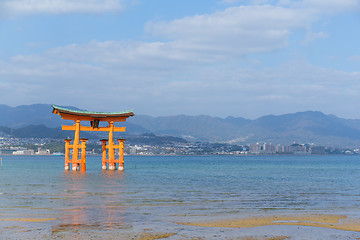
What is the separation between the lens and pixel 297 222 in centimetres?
1859

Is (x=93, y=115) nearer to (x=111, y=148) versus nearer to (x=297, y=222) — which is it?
(x=111, y=148)

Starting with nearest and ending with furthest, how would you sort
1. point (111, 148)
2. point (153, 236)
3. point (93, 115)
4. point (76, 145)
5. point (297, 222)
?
1. point (153, 236)
2. point (297, 222)
3. point (76, 145)
4. point (93, 115)
5. point (111, 148)

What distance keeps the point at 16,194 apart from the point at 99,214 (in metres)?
12.1

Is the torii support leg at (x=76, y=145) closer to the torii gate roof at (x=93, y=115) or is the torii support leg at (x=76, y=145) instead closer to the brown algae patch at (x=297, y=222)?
the torii gate roof at (x=93, y=115)

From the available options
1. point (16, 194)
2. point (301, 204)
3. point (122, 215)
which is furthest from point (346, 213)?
point (16, 194)

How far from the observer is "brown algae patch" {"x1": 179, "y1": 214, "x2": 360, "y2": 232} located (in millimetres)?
17703

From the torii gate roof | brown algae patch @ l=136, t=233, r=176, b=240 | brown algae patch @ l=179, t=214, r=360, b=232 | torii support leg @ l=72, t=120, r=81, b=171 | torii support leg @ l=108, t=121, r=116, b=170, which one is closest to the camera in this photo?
brown algae patch @ l=136, t=233, r=176, b=240

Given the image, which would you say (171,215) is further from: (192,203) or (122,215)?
(192,203)

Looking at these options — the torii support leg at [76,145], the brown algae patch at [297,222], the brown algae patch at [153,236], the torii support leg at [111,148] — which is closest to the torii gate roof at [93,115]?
the torii support leg at [76,145]

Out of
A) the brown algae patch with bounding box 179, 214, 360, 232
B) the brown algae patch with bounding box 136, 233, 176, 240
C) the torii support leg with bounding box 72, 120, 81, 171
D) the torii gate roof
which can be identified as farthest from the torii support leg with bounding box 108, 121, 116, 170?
the brown algae patch with bounding box 136, 233, 176, 240

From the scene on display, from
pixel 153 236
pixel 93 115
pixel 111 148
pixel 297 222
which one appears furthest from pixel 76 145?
pixel 153 236

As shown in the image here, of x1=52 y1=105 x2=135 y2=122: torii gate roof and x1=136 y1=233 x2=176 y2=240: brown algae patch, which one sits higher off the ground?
x1=52 y1=105 x2=135 y2=122: torii gate roof

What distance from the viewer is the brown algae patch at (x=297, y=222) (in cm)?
1770

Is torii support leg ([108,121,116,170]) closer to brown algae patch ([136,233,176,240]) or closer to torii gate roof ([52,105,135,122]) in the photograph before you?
torii gate roof ([52,105,135,122])
